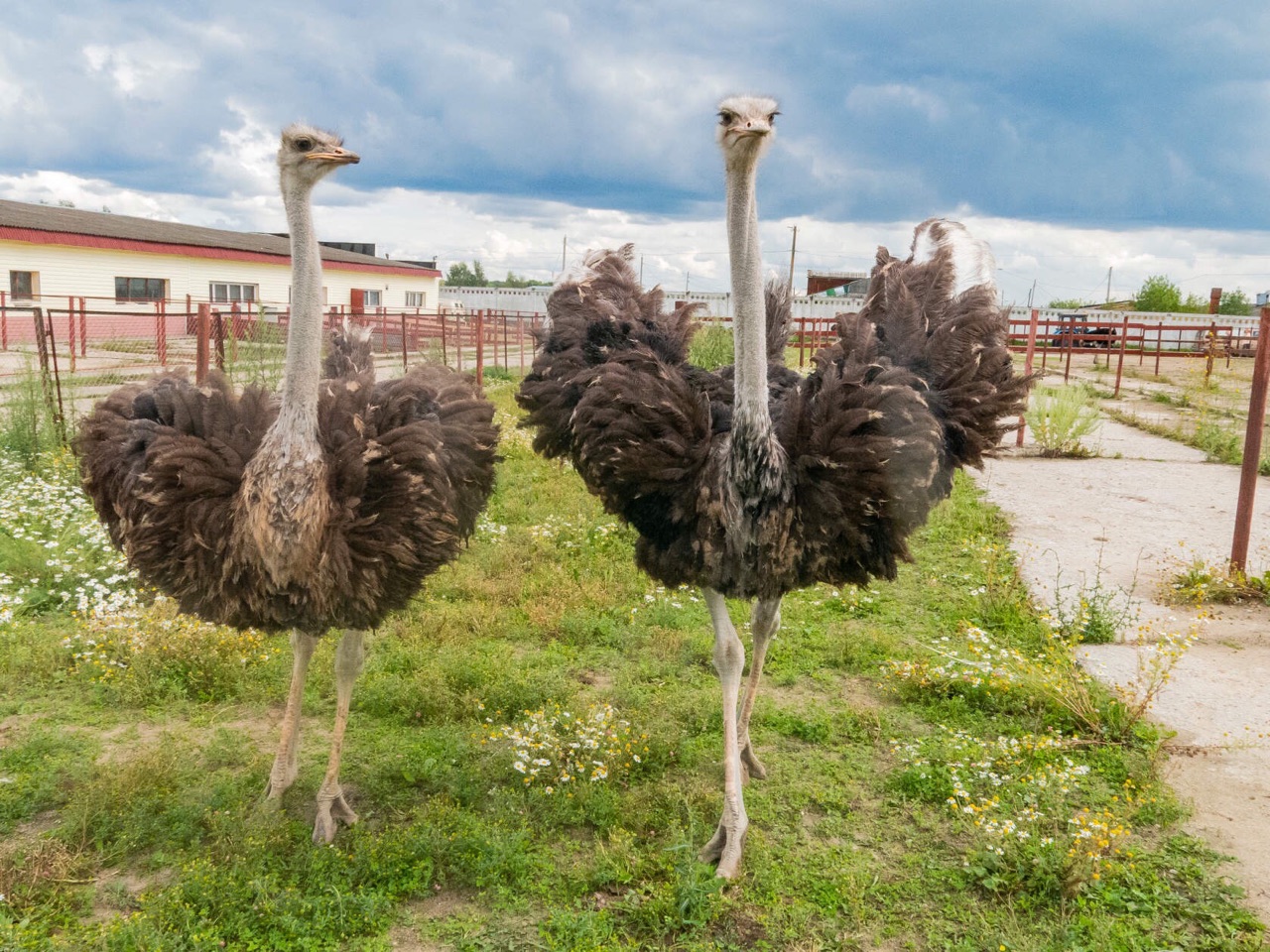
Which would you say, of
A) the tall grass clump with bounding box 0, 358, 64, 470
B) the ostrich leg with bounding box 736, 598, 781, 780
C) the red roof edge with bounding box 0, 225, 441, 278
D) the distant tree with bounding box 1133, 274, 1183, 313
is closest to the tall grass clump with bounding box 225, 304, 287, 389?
the tall grass clump with bounding box 0, 358, 64, 470

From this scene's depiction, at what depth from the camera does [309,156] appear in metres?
3.25

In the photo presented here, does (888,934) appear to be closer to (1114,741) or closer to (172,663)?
(1114,741)

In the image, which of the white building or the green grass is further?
the white building

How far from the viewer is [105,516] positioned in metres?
3.72

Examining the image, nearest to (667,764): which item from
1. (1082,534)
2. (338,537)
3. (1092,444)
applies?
(338,537)

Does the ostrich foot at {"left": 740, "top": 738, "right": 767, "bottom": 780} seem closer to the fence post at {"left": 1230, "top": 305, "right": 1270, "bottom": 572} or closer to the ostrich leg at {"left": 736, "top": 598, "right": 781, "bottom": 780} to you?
the ostrich leg at {"left": 736, "top": 598, "right": 781, "bottom": 780}

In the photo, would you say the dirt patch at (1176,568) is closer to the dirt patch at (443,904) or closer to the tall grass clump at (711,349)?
the dirt patch at (443,904)

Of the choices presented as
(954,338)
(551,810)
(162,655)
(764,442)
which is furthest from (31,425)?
(954,338)

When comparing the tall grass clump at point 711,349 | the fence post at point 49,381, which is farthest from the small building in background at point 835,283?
the fence post at point 49,381

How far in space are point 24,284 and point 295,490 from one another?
2548 centimetres

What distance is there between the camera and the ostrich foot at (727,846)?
3.39 meters

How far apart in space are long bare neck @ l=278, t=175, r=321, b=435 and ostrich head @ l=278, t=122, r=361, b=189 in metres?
0.03

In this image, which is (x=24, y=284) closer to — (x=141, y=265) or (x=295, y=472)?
(x=141, y=265)

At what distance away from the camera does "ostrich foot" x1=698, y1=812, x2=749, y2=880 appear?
11.1ft
